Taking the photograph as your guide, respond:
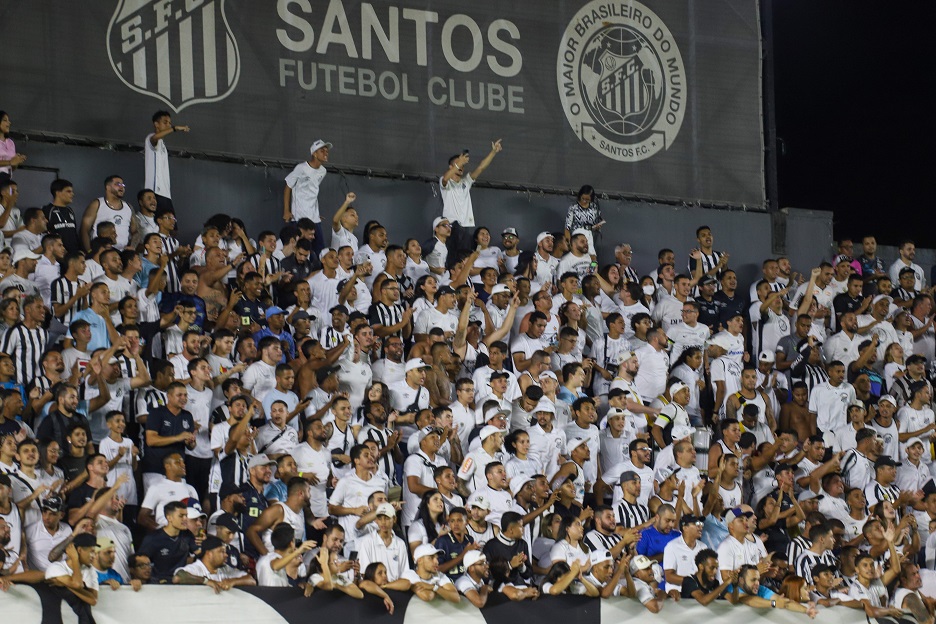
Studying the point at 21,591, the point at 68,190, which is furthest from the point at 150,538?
the point at 68,190

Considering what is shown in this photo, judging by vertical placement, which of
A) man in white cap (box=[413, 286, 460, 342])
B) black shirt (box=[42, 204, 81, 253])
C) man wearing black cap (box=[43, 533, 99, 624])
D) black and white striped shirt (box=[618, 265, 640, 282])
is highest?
black shirt (box=[42, 204, 81, 253])

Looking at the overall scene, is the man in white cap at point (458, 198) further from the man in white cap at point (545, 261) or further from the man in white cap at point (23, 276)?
the man in white cap at point (23, 276)

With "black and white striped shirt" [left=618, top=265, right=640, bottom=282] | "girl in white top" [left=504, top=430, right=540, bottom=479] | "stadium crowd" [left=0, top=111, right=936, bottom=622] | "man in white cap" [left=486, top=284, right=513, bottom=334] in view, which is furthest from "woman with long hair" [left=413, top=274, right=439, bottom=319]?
"black and white striped shirt" [left=618, top=265, right=640, bottom=282]

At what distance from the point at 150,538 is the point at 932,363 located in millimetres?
11489

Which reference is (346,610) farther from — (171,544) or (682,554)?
(682,554)

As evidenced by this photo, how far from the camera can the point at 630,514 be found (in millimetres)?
16844

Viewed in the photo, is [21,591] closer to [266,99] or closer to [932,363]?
[266,99]

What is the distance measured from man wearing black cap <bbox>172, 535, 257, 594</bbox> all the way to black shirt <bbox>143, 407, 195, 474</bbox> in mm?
A: 1609

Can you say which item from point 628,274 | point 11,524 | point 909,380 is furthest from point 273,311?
point 909,380

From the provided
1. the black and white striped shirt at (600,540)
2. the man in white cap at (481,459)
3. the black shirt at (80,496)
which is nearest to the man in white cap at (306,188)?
the man in white cap at (481,459)

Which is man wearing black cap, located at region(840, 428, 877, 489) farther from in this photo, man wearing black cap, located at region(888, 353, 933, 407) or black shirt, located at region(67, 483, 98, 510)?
black shirt, located at region(67, 483, 98, 510)

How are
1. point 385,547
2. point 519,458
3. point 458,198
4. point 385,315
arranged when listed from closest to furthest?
point 385,547 < point 519,458 < point 385,315 < point 458,198

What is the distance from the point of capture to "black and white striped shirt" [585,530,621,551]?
51.8ft

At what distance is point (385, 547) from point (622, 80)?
1073 cm
